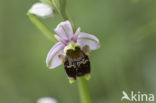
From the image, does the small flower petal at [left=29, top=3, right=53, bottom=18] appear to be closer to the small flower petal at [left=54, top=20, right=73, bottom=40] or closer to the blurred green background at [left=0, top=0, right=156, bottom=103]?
the small flower petal at [left=54, top=20, right=73, bottom=40]

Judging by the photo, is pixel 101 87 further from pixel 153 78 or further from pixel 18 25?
pixel 18 25

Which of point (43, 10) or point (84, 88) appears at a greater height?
point (43, 10)

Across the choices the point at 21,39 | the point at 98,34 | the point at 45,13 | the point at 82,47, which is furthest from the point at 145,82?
the point at 21,39

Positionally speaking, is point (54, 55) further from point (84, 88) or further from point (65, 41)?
point (84, 88)

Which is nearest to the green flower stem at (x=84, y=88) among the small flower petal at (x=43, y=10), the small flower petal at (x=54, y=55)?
the small flower petal at (x=54, y=55)

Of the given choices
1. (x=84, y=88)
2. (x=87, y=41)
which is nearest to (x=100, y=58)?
(x=87, y=41)

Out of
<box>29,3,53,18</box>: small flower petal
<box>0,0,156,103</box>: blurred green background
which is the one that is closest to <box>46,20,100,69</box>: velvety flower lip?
<box>29,3,53,18</box>: small flower petal
